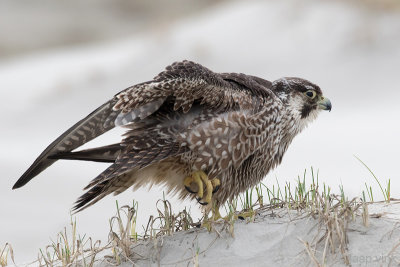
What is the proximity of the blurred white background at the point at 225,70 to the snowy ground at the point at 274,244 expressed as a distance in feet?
16.2

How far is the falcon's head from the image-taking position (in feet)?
18.2

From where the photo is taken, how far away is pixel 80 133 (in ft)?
15.6

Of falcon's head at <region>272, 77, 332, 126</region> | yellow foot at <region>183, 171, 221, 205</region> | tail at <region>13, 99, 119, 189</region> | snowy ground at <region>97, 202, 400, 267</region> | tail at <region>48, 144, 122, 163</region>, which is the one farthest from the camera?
falcon's head at <region>272, 77, 332, 126</region>

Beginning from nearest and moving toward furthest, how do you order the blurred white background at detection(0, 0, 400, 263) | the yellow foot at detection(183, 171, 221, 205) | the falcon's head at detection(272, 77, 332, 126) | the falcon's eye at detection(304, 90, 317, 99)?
the yellow foot at detection(183, 171, 221, 205) < the falcon's head at detection(272, 77, 332, 126) < the falcon's eye at detection(304, 90, 317, 99) < the blurred white background at detection(0, 0, 400, 263)

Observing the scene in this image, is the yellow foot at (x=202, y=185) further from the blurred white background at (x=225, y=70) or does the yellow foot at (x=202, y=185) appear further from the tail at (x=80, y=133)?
the blurred white background at (x=225, y=70)

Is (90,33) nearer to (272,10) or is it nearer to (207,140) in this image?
(272,10)

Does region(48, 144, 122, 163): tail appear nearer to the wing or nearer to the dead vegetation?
the wing

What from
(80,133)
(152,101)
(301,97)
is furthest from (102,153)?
(301,97)

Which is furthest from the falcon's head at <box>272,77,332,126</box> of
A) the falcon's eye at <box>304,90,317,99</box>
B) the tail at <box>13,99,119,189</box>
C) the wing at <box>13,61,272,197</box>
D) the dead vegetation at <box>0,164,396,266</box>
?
the tail at <box>13,99,119,189</box>

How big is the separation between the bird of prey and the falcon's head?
1.33 feet

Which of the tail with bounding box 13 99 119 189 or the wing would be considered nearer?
the wing

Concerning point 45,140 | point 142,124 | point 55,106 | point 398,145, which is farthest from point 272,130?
point 55,106

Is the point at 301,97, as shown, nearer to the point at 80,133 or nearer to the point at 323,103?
the point at 323,103

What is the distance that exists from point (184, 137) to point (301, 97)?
1.31 metres
